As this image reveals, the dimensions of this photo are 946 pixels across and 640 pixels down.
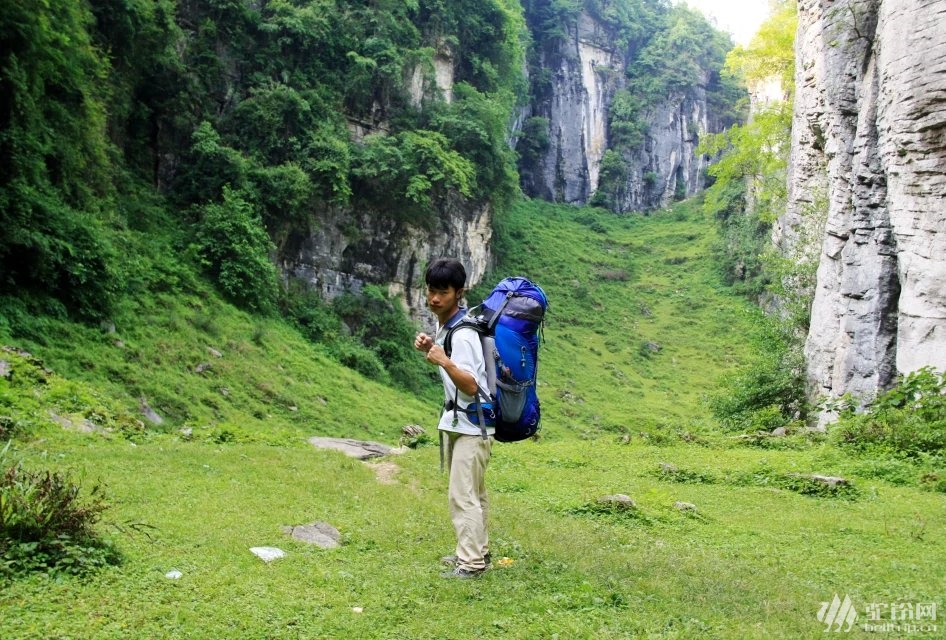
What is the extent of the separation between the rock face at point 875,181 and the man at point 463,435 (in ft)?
30.4

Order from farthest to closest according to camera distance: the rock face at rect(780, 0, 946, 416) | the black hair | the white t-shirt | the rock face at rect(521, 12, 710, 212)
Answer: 1. the rock face at rect(521, 12, 710, 212)
2. the rock face at rect(780, 0, 946, 416)
3. the black hair
4. the white t-shirt

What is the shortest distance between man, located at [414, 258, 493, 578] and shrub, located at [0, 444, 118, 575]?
2.14m

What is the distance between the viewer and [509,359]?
14.4ft

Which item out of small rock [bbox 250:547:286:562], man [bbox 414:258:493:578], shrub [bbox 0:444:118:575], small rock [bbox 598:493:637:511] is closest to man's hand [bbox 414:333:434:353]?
man [bbox 414:258:493:578]

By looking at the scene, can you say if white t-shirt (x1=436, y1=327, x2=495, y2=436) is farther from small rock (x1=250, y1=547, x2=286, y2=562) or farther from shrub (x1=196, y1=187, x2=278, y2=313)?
shrub (x1=196, y1=187, x2=278, y2=313)

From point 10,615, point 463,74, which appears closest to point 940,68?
point 10,615

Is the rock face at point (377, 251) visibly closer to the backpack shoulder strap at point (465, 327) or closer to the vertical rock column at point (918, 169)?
the vertical rock column at point (918, 169)

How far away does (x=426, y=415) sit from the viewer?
19.9 m

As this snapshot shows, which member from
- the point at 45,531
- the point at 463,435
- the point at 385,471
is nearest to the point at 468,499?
the point at 463,435

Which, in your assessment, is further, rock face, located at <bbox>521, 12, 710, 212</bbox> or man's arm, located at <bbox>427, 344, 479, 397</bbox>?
rock face, located at <bbox>521, 12, 710, 212</bbox>

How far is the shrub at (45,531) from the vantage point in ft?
13.0

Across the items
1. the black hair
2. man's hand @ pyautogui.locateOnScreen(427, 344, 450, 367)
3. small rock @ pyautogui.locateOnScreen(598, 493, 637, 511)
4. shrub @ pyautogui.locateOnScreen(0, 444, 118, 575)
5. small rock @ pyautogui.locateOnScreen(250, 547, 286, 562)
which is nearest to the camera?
shrub @ pyautogui.locateOnScreen(0, 444, 118, 575)

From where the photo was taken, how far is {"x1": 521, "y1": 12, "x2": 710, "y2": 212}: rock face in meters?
53.4

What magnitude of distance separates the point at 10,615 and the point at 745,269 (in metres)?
38.6
